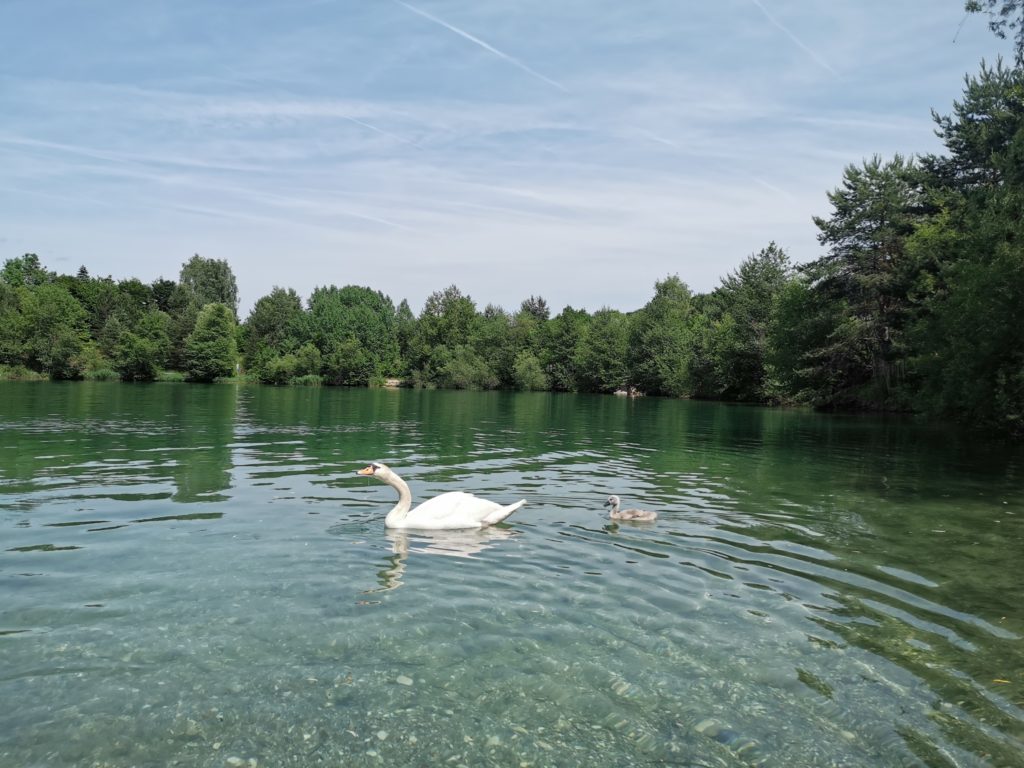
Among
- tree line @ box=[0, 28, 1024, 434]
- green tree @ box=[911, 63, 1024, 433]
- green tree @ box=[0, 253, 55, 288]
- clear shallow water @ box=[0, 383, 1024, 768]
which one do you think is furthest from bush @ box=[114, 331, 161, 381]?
green tree @ box=[911, 63, 1024, 433]

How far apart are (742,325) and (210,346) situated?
83040mm

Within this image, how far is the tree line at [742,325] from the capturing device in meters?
34.0

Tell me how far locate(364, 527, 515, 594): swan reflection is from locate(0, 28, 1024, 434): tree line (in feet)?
84.1

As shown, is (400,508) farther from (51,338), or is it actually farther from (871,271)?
(51,338)

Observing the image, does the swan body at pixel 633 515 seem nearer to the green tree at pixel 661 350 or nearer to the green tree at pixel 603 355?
the green tree at pixel 661 350

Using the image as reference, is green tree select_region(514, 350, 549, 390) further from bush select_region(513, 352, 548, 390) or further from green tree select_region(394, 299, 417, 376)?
green tree select_region(394, 299, 417, 376)

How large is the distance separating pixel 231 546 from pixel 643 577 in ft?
21.4

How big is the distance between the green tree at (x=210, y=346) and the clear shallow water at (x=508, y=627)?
106 meters

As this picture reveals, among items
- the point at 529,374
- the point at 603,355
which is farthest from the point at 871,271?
the point at 529,374

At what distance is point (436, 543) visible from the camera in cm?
1202

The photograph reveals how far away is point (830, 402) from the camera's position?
67688 millimetres

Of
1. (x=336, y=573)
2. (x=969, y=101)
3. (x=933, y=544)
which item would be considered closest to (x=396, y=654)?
(x=336, y=573)

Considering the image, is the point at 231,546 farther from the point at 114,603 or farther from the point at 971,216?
the point at 971,216

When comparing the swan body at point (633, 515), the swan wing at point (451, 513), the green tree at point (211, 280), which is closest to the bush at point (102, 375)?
the green tree at point (211, 280)
